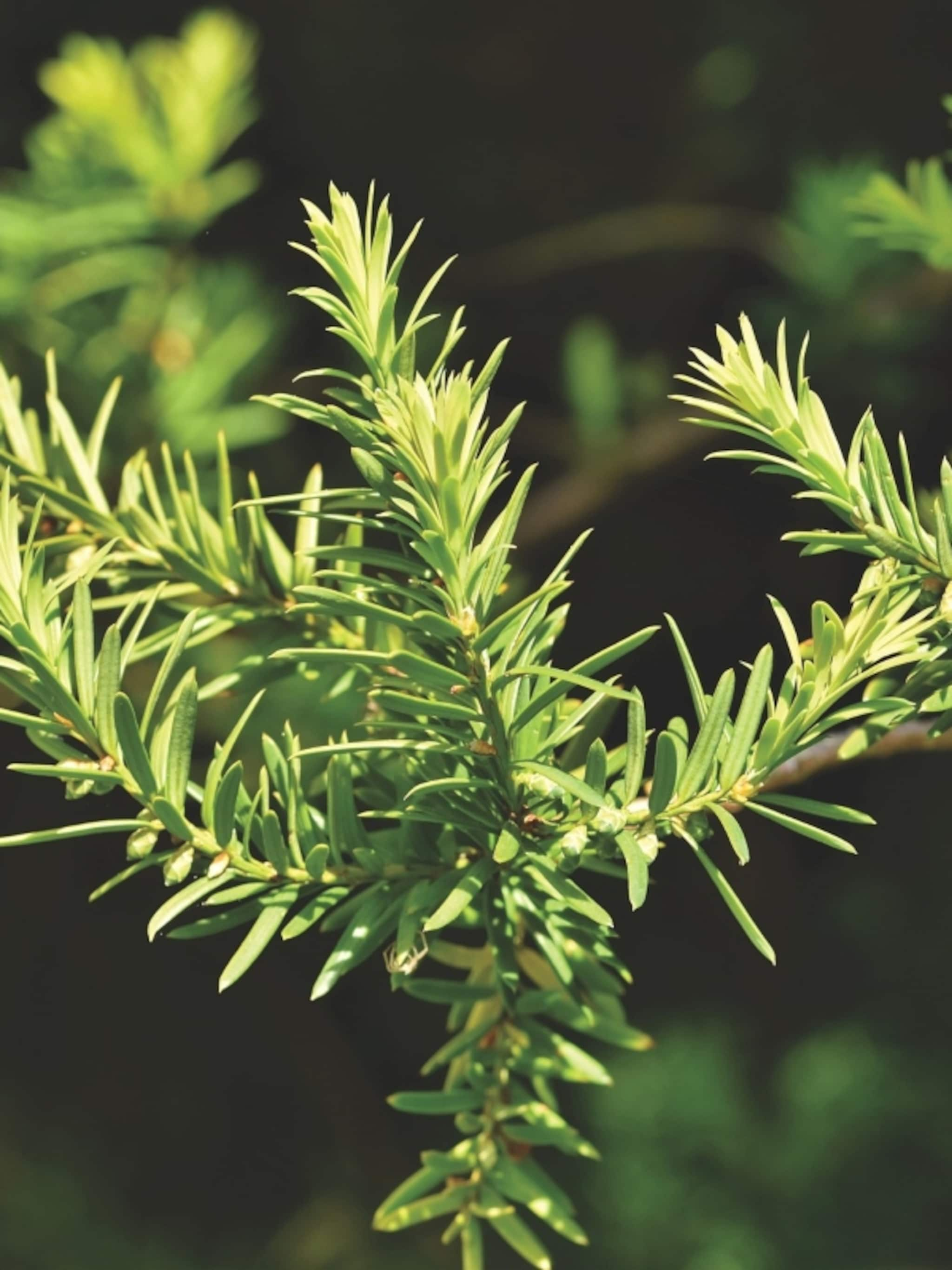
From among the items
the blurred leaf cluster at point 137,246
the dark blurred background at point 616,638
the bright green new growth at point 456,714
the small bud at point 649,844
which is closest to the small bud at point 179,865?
the bright green new growth at point 456,714

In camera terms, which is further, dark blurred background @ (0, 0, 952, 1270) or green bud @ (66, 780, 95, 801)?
dark blurred background @ (0, 0, 952, 1270)

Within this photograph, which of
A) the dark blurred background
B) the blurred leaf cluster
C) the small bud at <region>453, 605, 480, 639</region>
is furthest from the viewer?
the dark blurred background

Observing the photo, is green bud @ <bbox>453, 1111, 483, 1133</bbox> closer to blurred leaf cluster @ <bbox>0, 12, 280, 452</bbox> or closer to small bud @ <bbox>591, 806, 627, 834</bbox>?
small bud @ <bbox>591, 806, 627, 834</bbox>

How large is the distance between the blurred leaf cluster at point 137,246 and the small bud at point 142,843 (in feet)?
1.14

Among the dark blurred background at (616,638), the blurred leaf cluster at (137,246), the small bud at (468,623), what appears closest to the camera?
the small bud at (468,623)

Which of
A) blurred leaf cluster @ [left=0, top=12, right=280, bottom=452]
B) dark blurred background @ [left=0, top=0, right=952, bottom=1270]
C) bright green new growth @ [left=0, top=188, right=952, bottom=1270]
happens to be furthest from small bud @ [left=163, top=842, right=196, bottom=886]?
dark blurred background @ [left=0, top=0, right=952, bottom=1270]

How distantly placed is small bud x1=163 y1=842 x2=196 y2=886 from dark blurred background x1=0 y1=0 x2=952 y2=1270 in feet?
1.60

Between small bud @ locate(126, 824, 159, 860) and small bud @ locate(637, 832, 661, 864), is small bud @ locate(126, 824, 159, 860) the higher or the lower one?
the higher one

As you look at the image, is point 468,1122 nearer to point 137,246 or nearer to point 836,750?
point 836,750

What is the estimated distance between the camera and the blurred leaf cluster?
589 mm

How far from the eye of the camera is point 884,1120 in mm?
713

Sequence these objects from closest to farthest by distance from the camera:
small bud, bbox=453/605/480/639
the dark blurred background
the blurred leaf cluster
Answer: small bud, bbox=453/605/480/639 → the blurred leaf cluster → the dark blurred background

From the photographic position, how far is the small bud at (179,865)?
0.88ft

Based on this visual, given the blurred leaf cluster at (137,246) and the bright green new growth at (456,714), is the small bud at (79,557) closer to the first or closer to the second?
Answer: the bright green new growth at (456,714)
